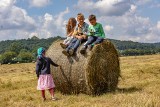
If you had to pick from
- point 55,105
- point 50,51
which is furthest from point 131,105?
point 50,51

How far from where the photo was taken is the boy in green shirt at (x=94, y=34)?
11211 millimetres

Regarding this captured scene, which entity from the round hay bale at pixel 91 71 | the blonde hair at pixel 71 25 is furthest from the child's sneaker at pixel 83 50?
the blonde hair at pixel 71 25

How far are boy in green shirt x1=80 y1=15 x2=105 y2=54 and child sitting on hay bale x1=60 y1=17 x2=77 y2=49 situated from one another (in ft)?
2.88

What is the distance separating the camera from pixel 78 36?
11.6 m

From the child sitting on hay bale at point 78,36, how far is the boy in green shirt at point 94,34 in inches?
12.3

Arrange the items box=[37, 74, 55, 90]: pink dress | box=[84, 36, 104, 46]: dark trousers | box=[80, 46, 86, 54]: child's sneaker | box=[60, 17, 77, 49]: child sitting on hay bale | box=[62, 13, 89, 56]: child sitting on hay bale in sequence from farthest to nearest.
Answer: box=[60, 17, 77, 49]: child sitting on hay bale → box=[62, 13, 89, 56]: child sitting on hay bale → box=[84, 36, 104, 46]: dark trousers → box=[80, 46, 86, 54]: child's sneaker → box=[37, 74, 55, 90]: pink dress

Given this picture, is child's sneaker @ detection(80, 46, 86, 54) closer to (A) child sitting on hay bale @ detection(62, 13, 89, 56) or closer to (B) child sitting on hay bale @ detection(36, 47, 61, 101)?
(A) child sitting on hay bale @ detection(62, 13, 89, 56)

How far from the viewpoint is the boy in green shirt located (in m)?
11.2

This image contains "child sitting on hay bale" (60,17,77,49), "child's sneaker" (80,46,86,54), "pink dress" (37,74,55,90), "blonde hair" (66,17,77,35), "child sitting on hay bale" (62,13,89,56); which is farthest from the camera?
"blonde hair" (66,17,77,35)

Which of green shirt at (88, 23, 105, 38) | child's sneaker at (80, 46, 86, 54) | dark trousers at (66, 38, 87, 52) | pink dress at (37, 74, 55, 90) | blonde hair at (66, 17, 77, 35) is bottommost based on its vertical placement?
pink dress at (37, 74, 55, 90)

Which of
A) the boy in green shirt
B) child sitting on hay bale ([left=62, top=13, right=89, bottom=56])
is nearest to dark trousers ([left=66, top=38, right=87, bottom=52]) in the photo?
child sitting on hay bale ([left=62, top=13, right=89, bottom=56])

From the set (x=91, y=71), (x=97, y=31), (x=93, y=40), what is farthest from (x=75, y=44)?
(x=91, y=71)

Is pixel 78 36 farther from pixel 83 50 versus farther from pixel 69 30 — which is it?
pixel 69 30

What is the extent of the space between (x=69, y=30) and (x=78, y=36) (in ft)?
2.87
